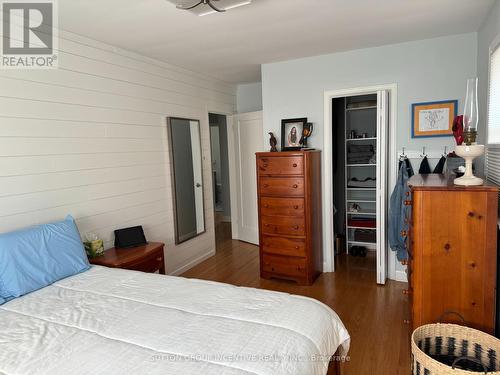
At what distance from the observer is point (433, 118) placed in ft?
10.9

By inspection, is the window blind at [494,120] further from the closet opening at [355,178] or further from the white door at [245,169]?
the white door at [245,169]

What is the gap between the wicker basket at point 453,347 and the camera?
166cm

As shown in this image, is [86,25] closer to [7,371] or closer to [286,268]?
[7,371]

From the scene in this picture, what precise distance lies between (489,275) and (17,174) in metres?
3.15

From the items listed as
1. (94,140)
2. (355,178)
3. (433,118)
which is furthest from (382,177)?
(94,140)

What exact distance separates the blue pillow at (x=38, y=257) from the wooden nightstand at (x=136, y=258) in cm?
36

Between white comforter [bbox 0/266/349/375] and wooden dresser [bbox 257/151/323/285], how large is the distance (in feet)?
5.65

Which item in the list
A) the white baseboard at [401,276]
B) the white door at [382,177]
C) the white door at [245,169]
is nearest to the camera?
the white door at [382,177]

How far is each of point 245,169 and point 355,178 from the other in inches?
64.7

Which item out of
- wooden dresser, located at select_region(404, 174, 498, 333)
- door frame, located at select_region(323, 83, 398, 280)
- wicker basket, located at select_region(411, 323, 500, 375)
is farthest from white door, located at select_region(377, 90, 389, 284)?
wicker basket, located at select_region(411, 323, 500, 375)

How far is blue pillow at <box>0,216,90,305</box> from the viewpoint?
2.02m

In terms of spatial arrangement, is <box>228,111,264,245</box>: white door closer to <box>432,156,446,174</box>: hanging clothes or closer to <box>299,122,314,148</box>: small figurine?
<box>299,122,314,148</box>: small figurine

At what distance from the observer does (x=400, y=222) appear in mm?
3305

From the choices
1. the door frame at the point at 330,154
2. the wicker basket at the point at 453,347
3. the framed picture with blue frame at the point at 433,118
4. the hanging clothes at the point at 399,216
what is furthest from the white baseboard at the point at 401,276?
the wicker basket at the point at 453,347
